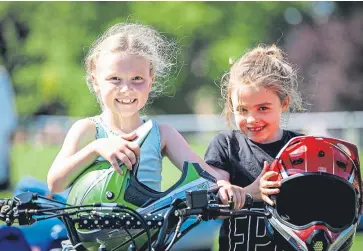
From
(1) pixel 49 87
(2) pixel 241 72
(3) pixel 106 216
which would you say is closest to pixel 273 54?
(2) pixel 241 72

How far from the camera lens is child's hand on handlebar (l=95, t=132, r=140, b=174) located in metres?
3.46

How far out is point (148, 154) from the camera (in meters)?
3.92

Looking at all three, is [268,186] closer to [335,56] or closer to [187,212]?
[187,212]

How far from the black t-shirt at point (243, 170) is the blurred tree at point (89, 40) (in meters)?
37.3

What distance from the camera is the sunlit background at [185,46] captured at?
4200 cm

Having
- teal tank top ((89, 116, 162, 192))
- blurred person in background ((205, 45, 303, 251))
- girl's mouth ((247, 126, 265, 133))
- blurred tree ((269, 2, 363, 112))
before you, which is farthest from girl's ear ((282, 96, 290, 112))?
blurred tree ((269, 2, 363, 112))

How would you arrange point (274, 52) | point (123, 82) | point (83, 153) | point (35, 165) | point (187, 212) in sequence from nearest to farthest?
1. point (187, 212)
2. point (83, 153)
3. point (123, 82)
4. point (274, 52)
5. point (35, 165)

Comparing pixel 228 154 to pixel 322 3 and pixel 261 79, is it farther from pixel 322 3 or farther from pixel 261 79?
pixel 322 3

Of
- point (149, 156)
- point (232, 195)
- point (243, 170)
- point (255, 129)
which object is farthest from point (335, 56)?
point (232, 195)

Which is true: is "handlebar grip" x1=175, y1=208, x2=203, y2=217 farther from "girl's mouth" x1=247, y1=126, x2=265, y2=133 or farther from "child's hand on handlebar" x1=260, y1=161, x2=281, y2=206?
"girl's mouth" x1=247, y1=126, x2=265, y2=133

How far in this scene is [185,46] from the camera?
4084 cm

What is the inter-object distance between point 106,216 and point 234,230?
1422mm

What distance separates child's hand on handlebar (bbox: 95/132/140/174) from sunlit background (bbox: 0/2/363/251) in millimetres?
35545

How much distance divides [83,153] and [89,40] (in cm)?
3961
